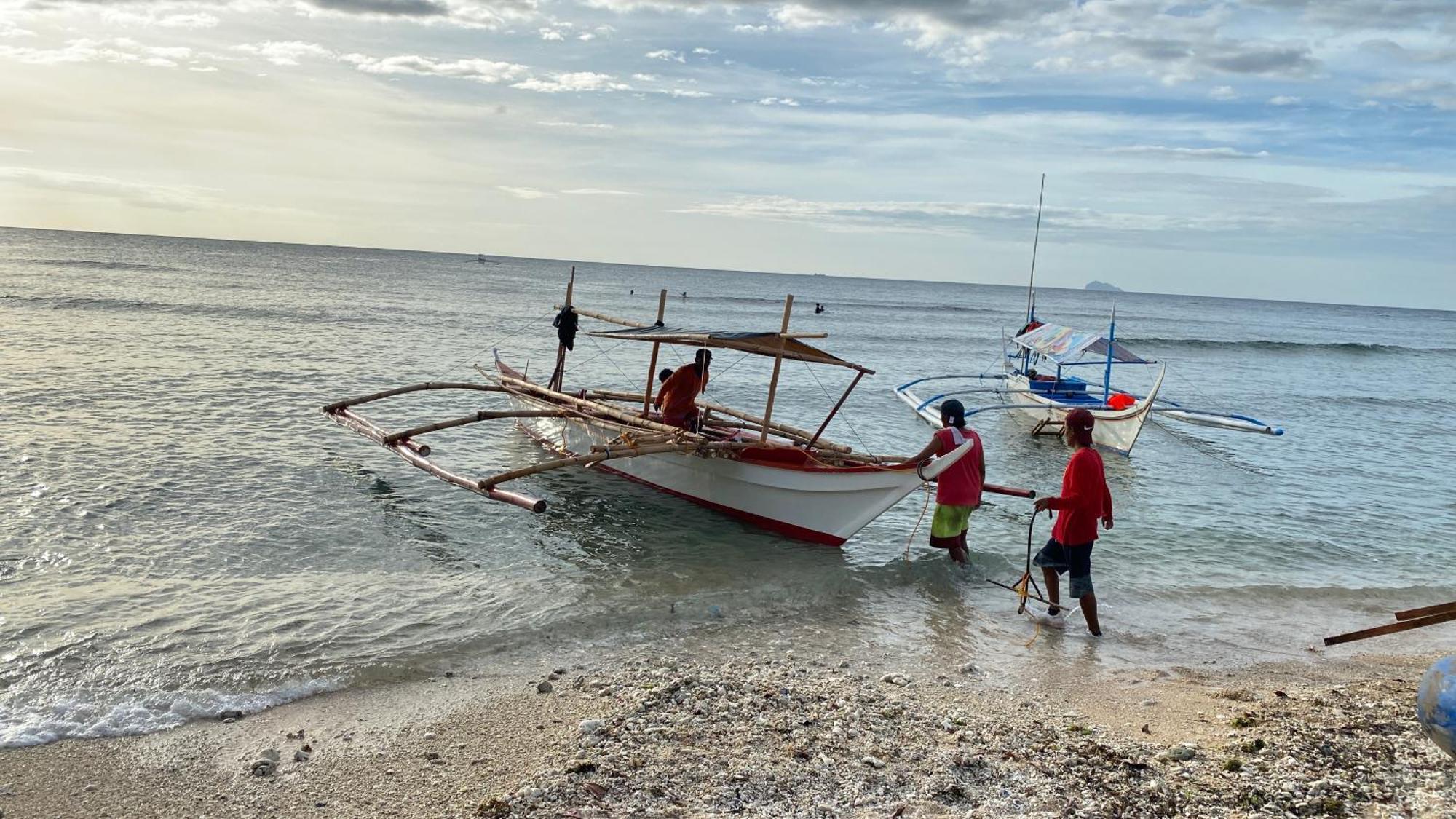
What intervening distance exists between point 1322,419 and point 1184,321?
75646 millimetres

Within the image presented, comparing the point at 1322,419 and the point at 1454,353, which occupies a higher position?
the point at 1454,353

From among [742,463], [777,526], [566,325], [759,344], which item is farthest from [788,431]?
[566,325]

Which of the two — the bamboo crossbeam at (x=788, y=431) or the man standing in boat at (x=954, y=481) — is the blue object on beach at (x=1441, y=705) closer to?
the man standing in boat at (x=954, y=481)

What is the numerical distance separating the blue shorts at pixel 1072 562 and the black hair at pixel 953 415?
1529 mm

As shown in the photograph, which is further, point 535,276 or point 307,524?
point 535,276

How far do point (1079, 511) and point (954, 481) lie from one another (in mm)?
1899

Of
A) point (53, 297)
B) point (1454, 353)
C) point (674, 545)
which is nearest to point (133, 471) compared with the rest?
point (674, 545)

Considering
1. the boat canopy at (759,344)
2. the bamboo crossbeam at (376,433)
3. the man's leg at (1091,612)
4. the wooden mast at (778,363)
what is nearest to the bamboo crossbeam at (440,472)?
the bamboo crossbeam at (376,433)

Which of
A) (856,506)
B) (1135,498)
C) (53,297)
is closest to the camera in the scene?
(856,506)

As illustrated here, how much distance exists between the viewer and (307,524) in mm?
10430

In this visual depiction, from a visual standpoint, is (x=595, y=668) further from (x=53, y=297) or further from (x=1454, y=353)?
(x=1454, y=353)

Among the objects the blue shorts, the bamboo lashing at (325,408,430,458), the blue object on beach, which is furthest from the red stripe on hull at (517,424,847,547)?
the blue object on beach

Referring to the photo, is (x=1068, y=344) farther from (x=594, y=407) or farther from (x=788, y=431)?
(x=594, y=407)

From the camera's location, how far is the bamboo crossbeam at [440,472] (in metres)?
8.64
